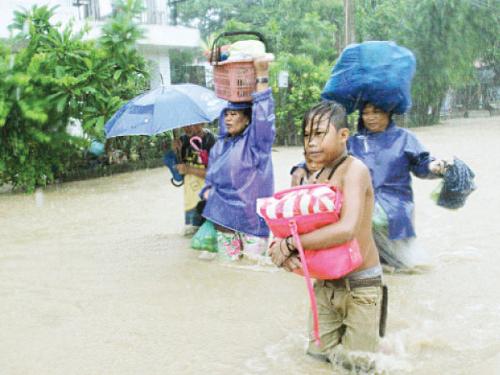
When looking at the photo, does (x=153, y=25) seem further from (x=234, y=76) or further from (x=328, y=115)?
(x=328, y=115)

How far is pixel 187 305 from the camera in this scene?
4.45 metres

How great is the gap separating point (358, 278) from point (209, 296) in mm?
1855

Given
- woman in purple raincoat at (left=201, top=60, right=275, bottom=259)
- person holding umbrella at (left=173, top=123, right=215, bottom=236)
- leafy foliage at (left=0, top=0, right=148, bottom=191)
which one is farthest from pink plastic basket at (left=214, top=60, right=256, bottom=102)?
leafy foliage at (left=0, top=0, right=148, bottom=191)

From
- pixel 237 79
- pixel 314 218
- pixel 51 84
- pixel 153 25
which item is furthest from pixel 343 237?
pixel 153 25

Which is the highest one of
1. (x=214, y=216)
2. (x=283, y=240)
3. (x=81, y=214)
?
(x=283, y=240)

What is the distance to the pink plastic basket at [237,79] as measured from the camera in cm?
467

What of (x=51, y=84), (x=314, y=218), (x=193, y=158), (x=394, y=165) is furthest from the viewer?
(x=51, y=84)

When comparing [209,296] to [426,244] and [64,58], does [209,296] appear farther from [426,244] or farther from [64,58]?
[64,58]

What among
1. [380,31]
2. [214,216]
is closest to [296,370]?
[214,216]

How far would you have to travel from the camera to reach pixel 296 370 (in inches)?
131

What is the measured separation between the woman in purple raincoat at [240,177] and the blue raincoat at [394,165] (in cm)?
73

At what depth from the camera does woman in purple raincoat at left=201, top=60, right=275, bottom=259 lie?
5.00m

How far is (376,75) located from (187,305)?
2.05 m

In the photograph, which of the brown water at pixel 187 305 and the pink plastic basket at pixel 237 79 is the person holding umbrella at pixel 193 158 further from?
the pink plastic basket at pixel 237 79
